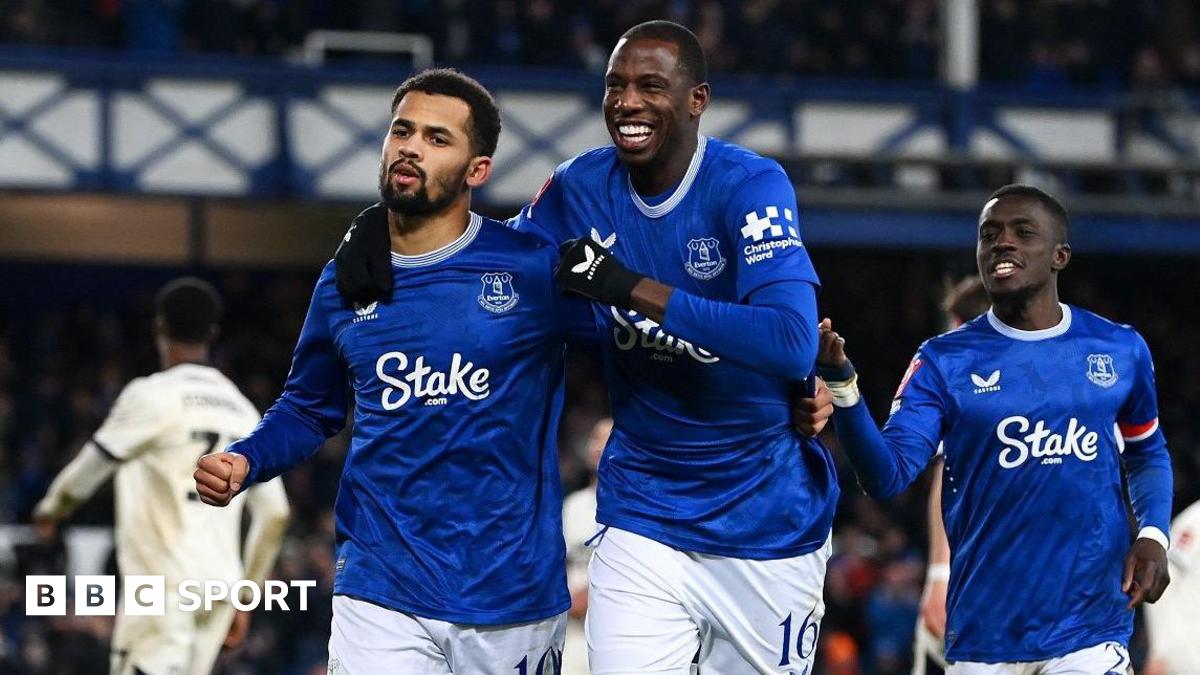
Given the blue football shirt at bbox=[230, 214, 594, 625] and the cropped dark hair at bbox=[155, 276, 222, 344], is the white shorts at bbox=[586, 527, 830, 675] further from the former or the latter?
the cropped dark hair at bbox=[155, 276, 222, 344]

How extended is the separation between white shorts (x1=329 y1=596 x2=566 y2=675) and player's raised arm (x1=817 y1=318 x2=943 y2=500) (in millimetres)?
961

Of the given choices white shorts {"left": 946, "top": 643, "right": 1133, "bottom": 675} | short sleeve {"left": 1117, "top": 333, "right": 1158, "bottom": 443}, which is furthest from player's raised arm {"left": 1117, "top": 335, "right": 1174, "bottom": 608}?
white shorts {"left": 946, "top": 643, "right": 1133, "bottom": 675}

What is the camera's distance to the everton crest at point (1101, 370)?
17.5ft

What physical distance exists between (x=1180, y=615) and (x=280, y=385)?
12827 millimetres

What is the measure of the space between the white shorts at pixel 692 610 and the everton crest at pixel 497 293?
2.13 ft

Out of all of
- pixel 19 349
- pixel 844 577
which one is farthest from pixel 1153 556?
pixel 19 349

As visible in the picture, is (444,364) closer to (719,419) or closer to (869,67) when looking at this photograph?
(719,419)

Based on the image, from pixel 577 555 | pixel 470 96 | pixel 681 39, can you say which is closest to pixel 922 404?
pixel 681 39

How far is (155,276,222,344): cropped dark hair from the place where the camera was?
24.4 ft

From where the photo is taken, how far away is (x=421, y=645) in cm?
470

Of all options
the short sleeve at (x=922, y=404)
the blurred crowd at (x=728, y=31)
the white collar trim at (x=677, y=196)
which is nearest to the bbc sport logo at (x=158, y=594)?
the short sleeve at (x=922, y=404)

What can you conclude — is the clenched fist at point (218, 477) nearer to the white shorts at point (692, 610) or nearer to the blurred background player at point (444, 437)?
the blurred background player at point (444, 437)

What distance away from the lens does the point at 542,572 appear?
4.80 m

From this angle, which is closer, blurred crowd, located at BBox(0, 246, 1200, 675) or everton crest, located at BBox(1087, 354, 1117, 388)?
everton crest, located at BBox(1087, 354, 1117, 388)
